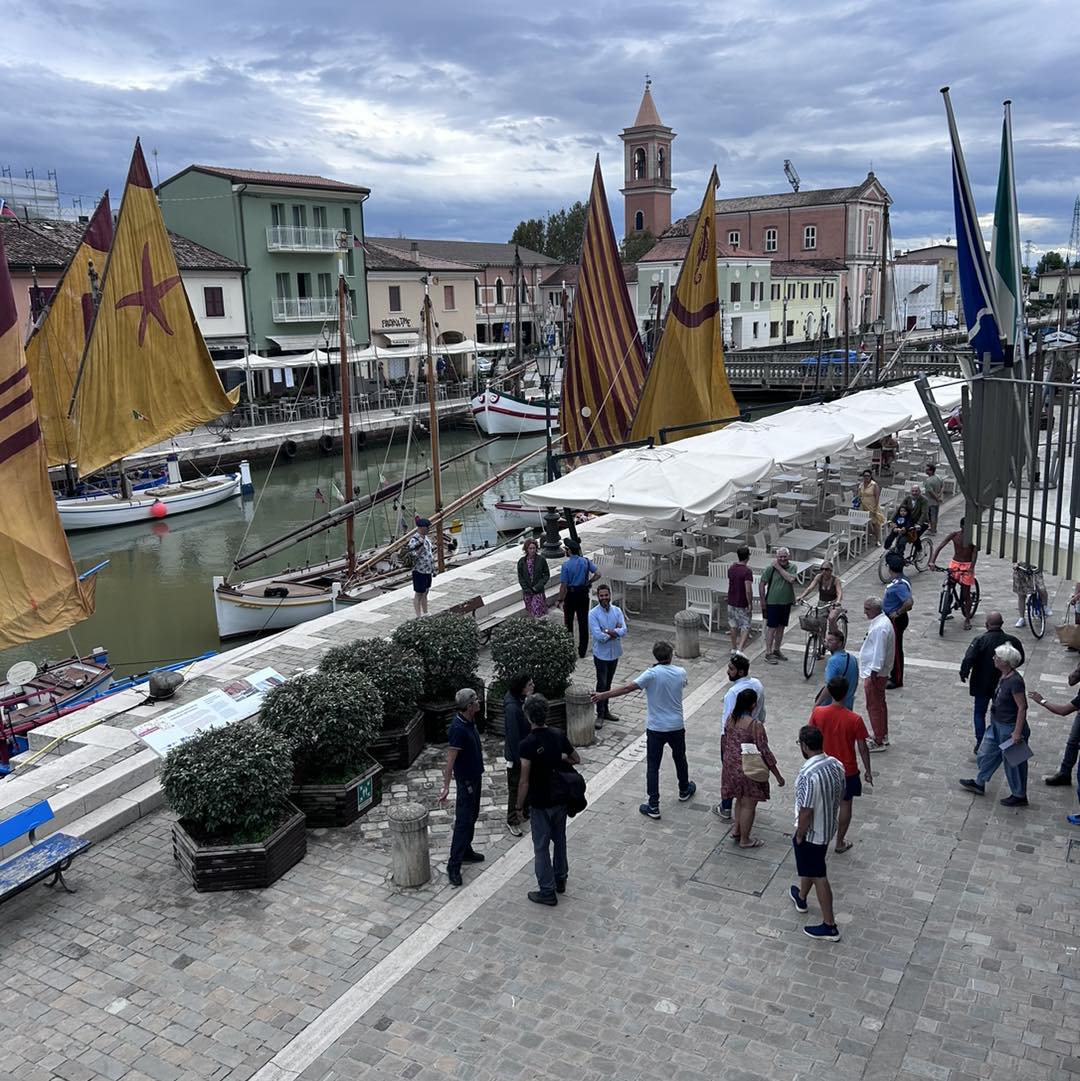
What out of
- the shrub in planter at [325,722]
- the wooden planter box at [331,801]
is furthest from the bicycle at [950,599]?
the wooden planter box at [331,801]

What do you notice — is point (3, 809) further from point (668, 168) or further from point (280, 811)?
point (668, 168)

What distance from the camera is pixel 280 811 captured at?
8164mm

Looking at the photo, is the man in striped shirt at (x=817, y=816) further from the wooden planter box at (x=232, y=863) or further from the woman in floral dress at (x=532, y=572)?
the woman in floral dress at (x=532, y=572)

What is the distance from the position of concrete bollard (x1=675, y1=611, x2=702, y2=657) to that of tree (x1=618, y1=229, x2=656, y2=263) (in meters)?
93.5

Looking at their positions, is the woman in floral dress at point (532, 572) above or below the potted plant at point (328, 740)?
above

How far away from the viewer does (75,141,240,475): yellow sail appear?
17.8 meters

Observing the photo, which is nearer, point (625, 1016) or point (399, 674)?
point (625, 1016)

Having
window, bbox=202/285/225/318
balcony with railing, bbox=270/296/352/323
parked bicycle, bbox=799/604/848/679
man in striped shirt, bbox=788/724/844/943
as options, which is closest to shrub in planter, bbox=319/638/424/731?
man in striped shirt, bbox=788/724/844/943

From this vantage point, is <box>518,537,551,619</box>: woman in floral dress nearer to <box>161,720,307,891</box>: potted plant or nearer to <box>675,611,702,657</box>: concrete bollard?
<box>675,611,702,657</box>: concrete bollard

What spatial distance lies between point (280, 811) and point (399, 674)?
1.98 m

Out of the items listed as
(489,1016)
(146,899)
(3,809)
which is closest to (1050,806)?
(489,1016)

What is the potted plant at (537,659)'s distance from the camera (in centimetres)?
1029

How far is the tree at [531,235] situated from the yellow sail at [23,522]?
101824 mm

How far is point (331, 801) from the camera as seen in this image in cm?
879
